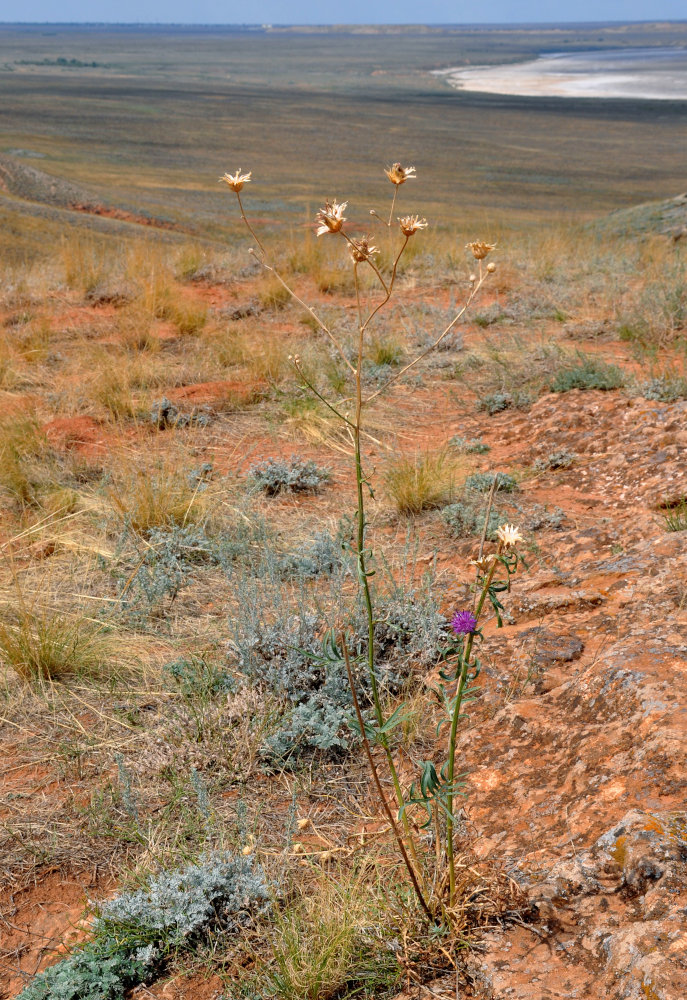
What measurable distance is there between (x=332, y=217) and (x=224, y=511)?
2527 millimetres

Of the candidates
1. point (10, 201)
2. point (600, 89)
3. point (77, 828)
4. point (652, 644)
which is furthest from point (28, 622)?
point (600, 89)

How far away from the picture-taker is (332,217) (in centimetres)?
123

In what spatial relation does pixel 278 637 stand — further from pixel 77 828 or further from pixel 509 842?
pixel 509 842

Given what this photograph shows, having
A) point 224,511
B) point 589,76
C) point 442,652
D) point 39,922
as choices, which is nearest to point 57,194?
point 224,511

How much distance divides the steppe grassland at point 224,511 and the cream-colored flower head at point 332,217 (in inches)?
40.5

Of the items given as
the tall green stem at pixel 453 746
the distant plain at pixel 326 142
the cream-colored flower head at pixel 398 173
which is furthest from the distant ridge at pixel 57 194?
the tall green stem at pixel 453 746

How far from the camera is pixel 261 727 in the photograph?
2.32 meters

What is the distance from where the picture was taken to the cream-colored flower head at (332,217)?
48.1 inches

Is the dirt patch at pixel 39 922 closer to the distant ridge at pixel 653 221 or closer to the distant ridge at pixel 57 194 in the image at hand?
the distant ridge at pixel 653 221

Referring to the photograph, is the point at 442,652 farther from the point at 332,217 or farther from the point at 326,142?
the point at 326,142

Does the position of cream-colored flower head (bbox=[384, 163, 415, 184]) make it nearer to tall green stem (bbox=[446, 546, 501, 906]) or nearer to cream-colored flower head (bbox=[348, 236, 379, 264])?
cream-colored flower head (bbox=[348, 236, 379, 264])

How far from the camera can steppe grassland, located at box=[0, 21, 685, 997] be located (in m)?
2.05

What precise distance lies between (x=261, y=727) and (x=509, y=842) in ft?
2.84

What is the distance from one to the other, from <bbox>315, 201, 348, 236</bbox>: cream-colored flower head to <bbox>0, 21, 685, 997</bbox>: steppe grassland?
3.38 ft
